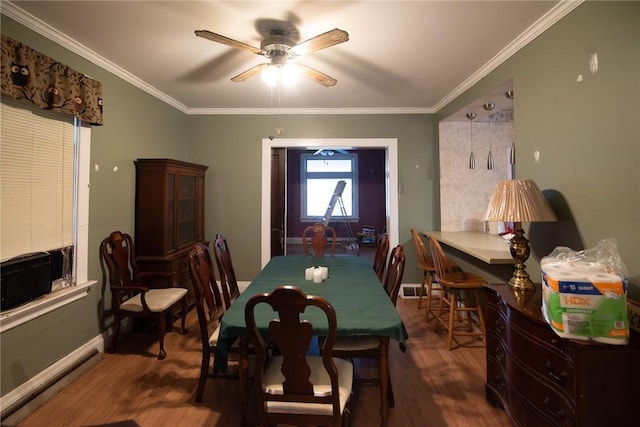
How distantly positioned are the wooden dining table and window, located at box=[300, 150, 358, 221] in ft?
17.8

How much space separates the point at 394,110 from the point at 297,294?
134 inches

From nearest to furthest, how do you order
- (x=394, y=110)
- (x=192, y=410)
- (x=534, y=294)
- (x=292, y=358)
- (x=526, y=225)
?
(x=292, y=358), (x=534, y=294), (x=192, y=410), (x=526, y=225), (x=394, y=110)

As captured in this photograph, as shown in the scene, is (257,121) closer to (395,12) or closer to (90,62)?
(90,62)

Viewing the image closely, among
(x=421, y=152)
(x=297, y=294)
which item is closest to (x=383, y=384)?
(x=297, y=294)

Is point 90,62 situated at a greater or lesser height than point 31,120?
greater

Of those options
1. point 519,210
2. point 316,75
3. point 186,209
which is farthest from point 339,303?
point 186,209

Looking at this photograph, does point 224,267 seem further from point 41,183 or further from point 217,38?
point 217,38

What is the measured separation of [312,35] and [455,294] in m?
2.53

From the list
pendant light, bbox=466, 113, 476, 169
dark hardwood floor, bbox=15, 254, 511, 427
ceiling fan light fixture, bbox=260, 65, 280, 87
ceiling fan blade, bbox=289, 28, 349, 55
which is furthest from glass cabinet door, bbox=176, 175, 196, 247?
pendant light, bbox=466, 113, 476, 169

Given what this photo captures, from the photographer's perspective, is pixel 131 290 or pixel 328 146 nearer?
pixel 131 290

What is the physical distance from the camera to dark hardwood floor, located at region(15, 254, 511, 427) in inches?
69.3

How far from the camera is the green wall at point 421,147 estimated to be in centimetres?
147

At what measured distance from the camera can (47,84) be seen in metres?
1.98

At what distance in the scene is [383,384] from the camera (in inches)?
62.4
